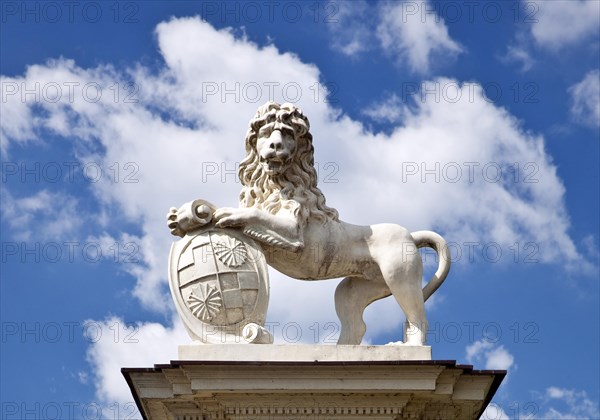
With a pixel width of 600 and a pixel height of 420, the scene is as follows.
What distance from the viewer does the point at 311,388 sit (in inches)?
611

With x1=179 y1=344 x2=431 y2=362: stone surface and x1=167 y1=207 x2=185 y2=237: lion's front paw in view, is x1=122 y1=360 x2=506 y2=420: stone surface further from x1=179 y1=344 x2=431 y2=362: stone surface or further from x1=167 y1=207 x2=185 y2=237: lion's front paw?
x1=167 y1=207 x2=185 y2=237: lion's front paw

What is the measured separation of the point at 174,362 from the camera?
50.9ft

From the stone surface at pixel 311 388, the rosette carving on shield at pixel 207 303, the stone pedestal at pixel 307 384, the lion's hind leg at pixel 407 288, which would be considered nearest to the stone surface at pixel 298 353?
the stone pedestal at pixel 307 384

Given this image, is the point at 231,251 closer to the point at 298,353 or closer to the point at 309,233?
the point at 309,233

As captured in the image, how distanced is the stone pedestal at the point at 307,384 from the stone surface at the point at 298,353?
12 mm

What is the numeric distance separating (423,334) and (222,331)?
8.14 ft

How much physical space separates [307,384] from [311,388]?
7 cm

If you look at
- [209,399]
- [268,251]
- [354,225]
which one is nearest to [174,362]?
[209,399]

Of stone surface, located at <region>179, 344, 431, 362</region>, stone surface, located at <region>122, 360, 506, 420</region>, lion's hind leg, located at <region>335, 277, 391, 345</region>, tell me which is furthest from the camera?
lion's hind leg, located at <region>335, 277, 391, 345</region>

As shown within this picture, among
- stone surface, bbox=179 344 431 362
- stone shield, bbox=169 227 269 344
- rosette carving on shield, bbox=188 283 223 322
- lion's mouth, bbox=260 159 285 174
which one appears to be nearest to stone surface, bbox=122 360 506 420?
stone surface, bbox=179 344 431 362

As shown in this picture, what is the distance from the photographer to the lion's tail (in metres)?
17.1

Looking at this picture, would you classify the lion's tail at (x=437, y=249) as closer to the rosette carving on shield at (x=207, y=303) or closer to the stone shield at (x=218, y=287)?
the stone shield at (x=218, y=287)

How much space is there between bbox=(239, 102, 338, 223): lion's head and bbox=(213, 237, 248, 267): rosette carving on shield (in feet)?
2.37

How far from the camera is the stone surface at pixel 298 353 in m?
15.8
